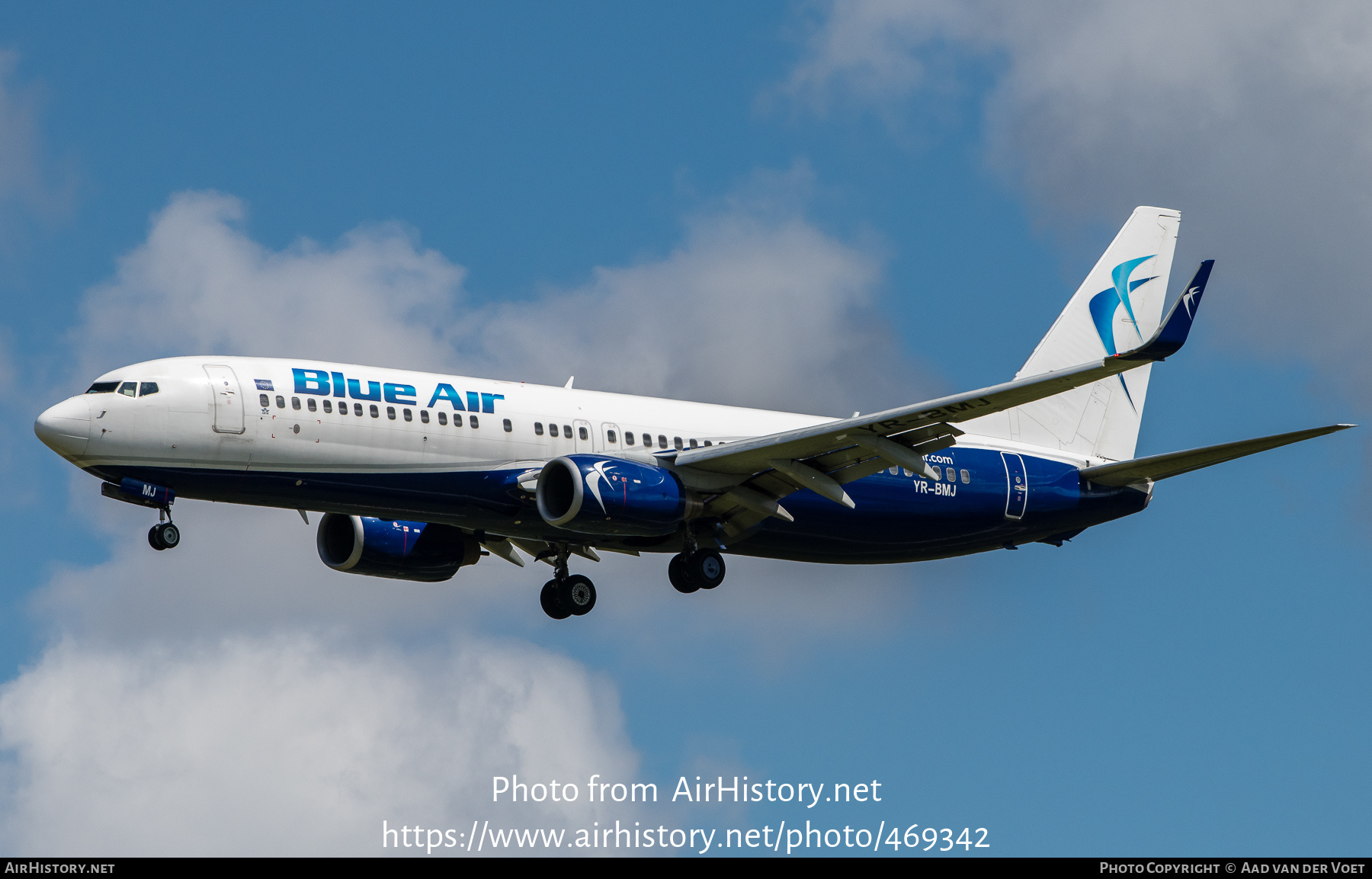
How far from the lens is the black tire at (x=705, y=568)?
41.6 metres

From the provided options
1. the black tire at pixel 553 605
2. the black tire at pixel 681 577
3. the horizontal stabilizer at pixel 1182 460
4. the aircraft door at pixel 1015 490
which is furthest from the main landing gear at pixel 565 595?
the horizontal stabilizer at pixel 1182 460

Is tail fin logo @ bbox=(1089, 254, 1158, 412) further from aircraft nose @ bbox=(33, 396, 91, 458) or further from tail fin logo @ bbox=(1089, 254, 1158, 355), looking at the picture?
aircraft nose @ bbox=(33, 396, 91, 458)

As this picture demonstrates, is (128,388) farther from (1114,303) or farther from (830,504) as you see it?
(1114,303)

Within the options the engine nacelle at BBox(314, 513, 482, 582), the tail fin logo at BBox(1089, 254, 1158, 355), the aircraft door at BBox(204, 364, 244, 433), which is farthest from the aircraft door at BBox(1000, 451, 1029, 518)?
the aircraft door at BBox(204, 364, 244, 433)

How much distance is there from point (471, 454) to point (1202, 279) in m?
16.7

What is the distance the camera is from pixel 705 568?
41.7 metres

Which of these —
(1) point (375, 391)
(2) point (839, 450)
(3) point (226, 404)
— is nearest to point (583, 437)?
(1) point (375, 391)

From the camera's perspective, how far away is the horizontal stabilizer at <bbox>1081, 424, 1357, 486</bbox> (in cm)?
3694

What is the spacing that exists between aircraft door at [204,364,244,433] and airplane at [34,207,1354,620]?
0.05 meters

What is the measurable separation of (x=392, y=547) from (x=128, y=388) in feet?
33.5

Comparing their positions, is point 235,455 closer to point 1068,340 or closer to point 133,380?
point 133,380

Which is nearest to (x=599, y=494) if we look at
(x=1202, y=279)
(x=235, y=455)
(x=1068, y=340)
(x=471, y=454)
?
(x=471, y=454)

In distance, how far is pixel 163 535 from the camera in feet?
120
